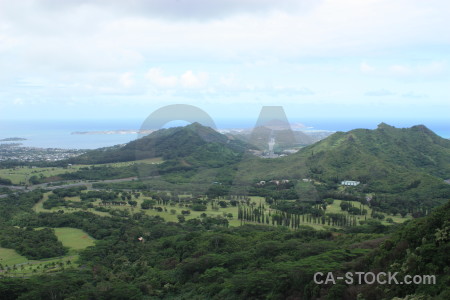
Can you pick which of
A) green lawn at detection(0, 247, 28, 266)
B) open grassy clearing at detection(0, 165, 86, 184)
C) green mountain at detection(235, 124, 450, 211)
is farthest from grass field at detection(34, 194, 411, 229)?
open grassy clearing at detection(0, 165, 86, 184)

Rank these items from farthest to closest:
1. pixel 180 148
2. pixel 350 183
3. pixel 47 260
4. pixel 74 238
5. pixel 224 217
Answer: pixel 180 148
pixel 350 183
pixel 224 217
pixel 74 238
pixel 47 260

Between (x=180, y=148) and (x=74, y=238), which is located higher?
(x=180, y=148)

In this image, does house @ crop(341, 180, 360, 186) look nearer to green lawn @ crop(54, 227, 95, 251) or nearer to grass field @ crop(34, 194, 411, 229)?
grass field @ crop(34, 194, 411, 229)

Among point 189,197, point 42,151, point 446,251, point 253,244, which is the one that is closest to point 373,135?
point 189,197

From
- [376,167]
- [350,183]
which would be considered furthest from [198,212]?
[376,167]

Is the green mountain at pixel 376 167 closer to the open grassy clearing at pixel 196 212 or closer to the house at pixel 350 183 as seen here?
the house at pixel 350 183

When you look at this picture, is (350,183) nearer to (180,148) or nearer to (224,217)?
(224,217)

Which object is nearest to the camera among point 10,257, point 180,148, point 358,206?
point 10,257

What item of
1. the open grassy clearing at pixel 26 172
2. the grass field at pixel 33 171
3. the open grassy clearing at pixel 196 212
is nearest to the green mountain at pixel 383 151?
the open grassy clearing at pixel 196 212

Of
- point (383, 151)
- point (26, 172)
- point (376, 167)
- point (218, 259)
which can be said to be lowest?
point (218, 259)
